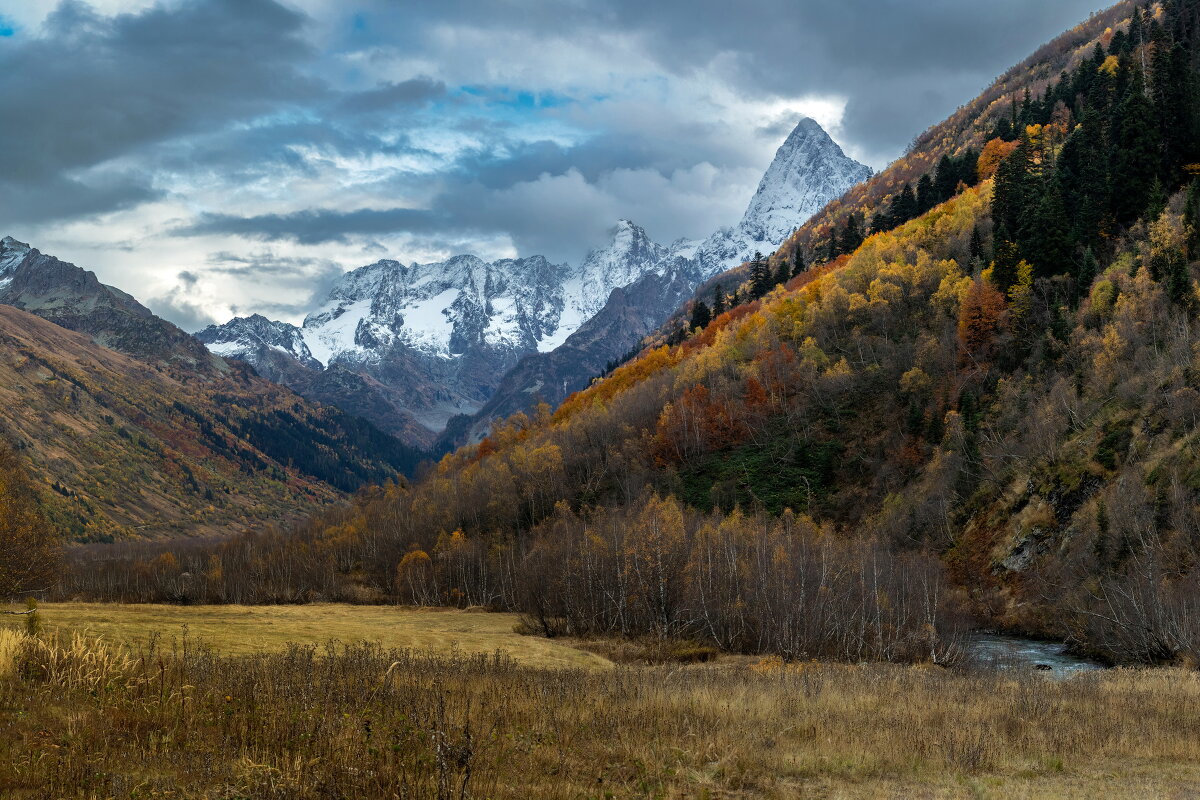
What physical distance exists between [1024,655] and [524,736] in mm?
47601

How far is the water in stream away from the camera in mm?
43469

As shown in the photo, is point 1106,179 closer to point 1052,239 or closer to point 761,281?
point 1052,239

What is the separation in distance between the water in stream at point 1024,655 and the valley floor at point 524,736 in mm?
24266

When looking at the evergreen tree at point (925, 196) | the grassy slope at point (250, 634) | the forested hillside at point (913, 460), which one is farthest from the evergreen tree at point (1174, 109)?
the grassy slope at point (250, 634)

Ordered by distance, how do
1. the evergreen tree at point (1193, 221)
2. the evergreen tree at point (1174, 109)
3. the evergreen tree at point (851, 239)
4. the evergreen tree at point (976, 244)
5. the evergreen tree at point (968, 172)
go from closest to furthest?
the evergreen tree at point (1193, 221)
the evergreen tree at point (1174, 109)
the evergreen tree at point (976, 244)
the evergreen tree at point (968, 172)
the evergreen tree at point (851, 239)

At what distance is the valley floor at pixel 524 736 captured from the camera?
10758 mm

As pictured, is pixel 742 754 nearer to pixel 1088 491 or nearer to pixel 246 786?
pixel 246 786

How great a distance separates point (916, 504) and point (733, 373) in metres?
49.9

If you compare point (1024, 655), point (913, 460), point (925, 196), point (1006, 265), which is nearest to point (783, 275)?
point (925, 196)

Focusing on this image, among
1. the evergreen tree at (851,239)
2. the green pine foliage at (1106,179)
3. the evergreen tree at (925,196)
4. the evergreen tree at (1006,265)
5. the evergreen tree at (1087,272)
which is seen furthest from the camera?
the evergreen tree at (851,239)

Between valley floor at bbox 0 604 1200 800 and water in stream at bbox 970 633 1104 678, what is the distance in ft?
79.6

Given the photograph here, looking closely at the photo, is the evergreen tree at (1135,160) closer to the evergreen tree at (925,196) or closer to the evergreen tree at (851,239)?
the evergreen tree at (925,196)

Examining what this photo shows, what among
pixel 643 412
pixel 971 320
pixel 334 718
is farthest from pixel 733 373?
pixel 334 718

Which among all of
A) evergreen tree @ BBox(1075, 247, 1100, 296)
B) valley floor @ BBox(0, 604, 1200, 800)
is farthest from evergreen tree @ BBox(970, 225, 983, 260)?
valley floor @ BBox(0, 604, 1200, 800)
